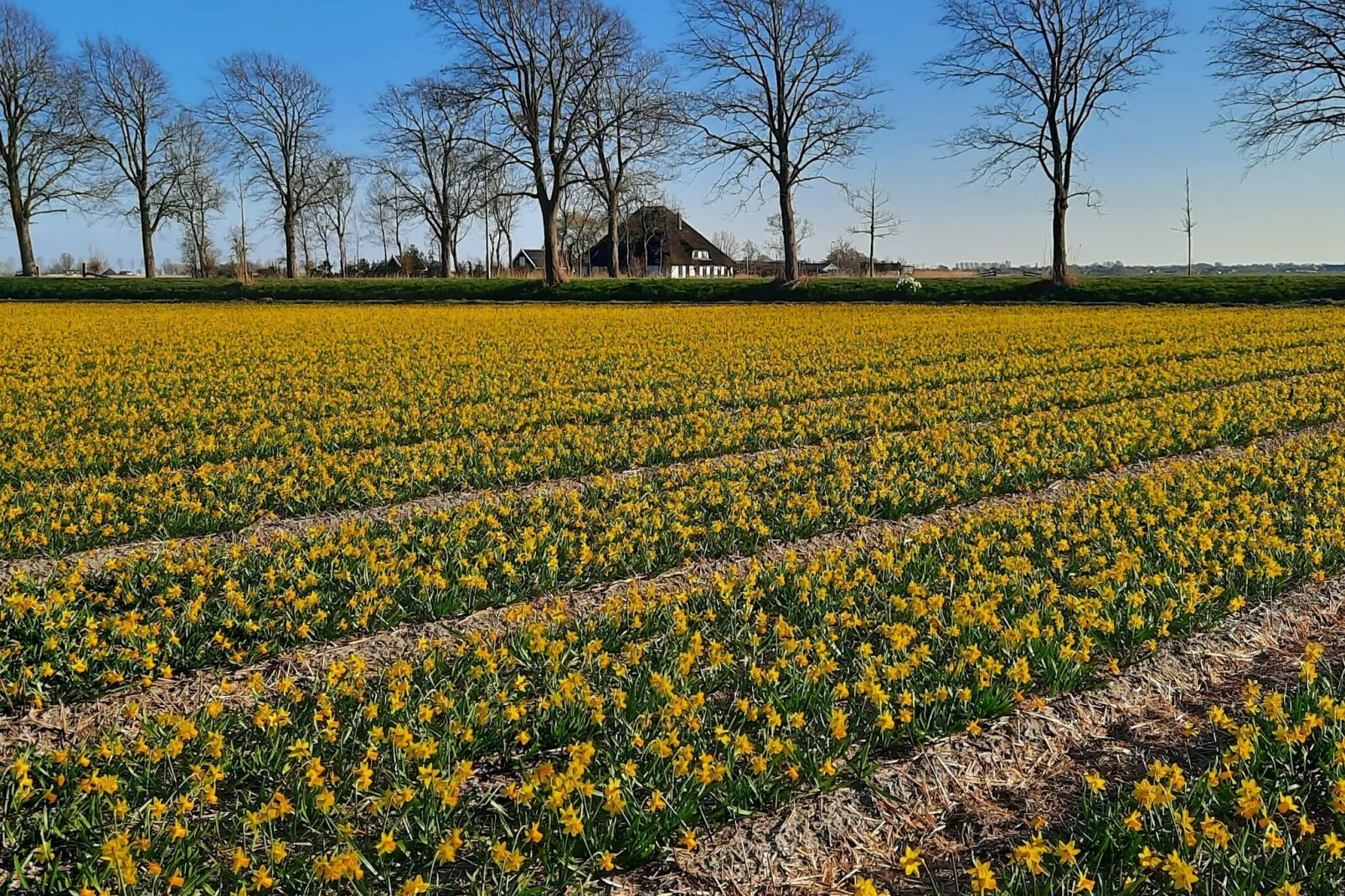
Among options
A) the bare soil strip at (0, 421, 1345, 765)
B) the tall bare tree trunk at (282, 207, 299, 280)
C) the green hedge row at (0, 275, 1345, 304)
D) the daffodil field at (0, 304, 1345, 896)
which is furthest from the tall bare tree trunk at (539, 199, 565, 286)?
the bare soil strip at (0, 421, 1345, 765)

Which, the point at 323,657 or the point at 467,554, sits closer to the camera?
the point at 323,657

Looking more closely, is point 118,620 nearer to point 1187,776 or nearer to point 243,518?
point 243,518

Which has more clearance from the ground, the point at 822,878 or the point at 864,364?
the point at 864,364

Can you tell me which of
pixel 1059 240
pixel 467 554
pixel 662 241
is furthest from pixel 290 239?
pixel 467 554

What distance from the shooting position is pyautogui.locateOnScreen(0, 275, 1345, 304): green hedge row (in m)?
35.5

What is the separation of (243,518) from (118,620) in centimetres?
275

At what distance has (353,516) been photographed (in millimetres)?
7812

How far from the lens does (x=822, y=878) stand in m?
3.34

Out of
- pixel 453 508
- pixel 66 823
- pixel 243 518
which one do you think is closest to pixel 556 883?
pixel 66 823

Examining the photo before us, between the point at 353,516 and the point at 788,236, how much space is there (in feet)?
124

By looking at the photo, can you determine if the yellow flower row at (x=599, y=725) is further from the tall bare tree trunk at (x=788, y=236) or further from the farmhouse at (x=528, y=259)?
the farmhouse at (x=528, y=259)

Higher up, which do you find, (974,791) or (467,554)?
(467,554)

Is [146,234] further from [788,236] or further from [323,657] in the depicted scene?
[323,657]

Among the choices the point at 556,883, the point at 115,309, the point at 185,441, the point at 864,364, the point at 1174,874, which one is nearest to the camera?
the point at 1174,874
